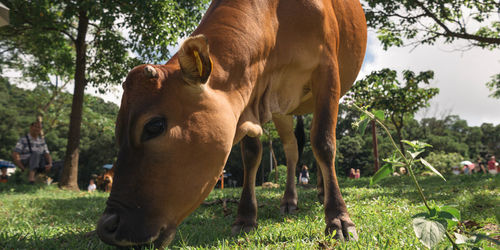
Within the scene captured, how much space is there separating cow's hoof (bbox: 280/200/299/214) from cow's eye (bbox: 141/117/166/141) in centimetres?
245

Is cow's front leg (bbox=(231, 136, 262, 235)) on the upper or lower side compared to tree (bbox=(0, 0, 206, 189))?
lower

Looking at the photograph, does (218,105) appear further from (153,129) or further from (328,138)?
(328,138)

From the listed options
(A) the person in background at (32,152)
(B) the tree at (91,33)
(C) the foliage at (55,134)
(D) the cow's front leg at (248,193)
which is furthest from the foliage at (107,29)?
(C) the foliage at (55,134)

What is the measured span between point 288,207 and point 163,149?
98.7 inches

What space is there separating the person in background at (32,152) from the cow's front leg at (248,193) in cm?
773

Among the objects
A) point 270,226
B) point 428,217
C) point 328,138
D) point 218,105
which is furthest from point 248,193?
point 428,217

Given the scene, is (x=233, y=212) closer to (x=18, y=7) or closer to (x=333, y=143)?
(x=333, y=143)

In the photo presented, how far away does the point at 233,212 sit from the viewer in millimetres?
4184

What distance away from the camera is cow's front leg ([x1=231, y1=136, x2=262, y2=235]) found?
304 cm

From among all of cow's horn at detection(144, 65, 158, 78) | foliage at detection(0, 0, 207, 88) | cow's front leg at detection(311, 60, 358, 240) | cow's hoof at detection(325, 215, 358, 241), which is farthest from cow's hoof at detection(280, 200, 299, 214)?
foliage at detection(0, 0, 207, 88)

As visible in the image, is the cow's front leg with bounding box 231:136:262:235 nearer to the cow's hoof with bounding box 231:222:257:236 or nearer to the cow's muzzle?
the cow's hoof with bounding box 231:222:257:236

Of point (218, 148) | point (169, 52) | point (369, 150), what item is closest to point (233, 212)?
point (218, 148)

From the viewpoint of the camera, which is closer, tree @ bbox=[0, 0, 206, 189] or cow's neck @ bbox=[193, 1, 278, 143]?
cow's neck @ bbox=[193, 1, 278, 143]

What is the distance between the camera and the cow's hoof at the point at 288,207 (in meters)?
4.02
